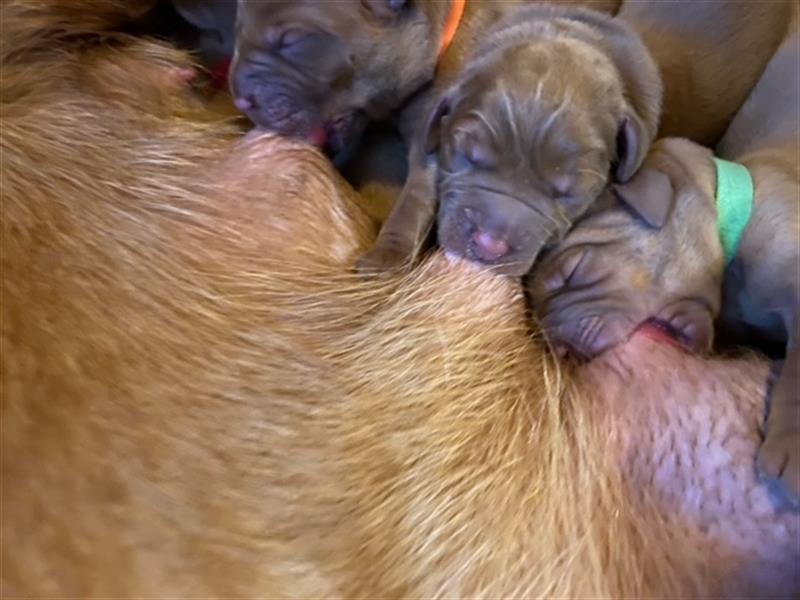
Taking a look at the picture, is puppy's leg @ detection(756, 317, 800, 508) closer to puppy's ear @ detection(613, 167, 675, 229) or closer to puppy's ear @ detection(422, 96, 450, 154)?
puppy's ear @ detection(613, 167, 675, 229)

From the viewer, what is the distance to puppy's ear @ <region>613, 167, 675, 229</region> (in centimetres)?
121

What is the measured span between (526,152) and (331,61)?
10.0 inches

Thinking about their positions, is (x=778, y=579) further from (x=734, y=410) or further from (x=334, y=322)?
(x=334, y=322)

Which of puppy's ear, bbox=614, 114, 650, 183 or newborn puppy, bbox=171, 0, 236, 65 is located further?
newborn puppy, bbox=171, 0, 236, 65

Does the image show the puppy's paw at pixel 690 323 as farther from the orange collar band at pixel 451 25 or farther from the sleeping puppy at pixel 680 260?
the orange collar band at pixel 451 25

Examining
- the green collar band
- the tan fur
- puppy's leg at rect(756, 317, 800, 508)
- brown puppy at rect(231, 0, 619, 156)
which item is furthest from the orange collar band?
puppy's leg at rect(756, 317, 800, 508)

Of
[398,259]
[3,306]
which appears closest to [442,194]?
[398,259]

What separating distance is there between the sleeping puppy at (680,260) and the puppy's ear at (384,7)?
1.06ft

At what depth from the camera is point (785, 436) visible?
1094 millimetres

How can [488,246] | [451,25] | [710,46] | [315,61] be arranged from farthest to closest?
[710,46], [451,25], [315,61], [488,246]

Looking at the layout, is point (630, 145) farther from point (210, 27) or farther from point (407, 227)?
point (210, 27)

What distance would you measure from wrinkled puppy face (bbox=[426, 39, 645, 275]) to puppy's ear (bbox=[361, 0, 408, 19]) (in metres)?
0.16

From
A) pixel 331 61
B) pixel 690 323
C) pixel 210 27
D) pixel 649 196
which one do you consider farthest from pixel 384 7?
pixel 690 323

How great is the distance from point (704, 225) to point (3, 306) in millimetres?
692
